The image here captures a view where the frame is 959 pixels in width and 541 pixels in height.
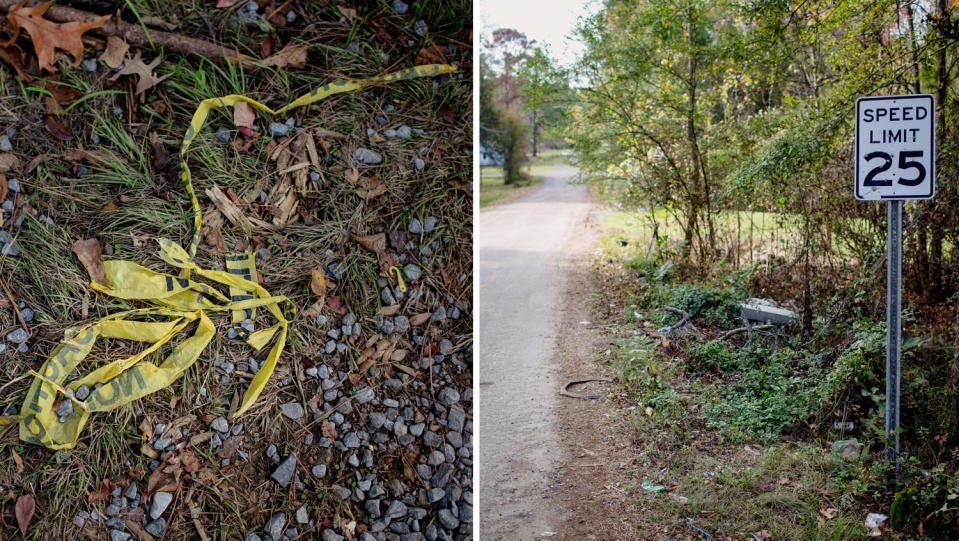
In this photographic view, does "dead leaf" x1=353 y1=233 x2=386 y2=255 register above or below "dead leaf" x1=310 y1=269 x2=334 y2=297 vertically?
above

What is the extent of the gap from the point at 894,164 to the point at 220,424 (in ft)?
11.3

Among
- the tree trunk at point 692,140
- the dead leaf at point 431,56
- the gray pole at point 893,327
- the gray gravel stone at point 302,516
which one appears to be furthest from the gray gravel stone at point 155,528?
the tree trunk at point 692,140

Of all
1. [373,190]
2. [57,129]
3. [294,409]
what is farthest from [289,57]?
[294,409]

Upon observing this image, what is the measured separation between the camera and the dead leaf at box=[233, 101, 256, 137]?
2.04m

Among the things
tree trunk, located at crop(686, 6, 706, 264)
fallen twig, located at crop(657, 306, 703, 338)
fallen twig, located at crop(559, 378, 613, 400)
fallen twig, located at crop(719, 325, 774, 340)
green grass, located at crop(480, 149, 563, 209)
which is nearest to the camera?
fallen twig, located at crop(559, 378, 613, 400)

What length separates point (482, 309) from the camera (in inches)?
283

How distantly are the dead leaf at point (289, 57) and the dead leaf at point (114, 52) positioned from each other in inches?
18.2

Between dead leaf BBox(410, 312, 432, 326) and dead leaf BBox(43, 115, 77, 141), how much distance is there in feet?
4.29

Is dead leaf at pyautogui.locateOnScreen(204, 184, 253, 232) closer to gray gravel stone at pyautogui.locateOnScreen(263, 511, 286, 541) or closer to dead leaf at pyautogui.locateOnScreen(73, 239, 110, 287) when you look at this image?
dead leaf at pyautogui.locateOnScreen(73, 239, 110, 287)

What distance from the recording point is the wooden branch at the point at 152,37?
2000 millimetres

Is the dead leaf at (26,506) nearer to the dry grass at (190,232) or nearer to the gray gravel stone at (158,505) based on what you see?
the dry grass at (190,232)

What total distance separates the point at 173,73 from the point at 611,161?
658 cm

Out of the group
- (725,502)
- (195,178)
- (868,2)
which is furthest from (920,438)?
(195,178)

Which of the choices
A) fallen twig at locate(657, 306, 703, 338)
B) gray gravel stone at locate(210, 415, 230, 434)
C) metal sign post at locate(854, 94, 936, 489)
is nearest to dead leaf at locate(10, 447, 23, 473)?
gray gravel stone at locate(210, 415, 230, 434)
